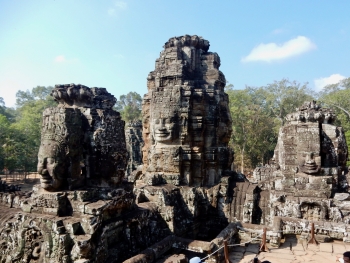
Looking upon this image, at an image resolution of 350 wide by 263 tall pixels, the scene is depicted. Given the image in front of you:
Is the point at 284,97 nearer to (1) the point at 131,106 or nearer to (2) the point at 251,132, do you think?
Result: (2) the point at 251,132

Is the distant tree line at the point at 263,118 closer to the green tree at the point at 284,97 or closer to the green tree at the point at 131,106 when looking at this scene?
the green tree at the point at 284,97

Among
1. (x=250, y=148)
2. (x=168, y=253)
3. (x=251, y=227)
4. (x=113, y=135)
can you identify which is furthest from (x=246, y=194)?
(x=250, y=148)

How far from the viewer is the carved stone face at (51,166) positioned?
4.78 meters

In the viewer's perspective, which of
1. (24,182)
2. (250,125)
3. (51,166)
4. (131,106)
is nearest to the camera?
(51,166)

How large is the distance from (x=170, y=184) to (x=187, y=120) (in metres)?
1.94

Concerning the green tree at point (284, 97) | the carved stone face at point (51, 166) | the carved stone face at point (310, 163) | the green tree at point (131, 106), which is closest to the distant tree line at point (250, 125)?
the green tree at point (284, 97)

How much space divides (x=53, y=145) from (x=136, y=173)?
6.01 metres

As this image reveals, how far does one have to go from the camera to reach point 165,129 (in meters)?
8.18

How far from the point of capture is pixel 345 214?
6.51 meters

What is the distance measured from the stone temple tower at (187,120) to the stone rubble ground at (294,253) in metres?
2.72

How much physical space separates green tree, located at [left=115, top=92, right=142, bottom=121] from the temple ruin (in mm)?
29299

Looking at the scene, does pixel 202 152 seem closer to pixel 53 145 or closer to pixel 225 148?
pixel 225 148

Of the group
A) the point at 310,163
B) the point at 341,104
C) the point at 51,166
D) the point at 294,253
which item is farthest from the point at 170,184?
the point at 341,104

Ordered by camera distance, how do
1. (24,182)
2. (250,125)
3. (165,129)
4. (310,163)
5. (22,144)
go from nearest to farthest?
(310,163) → (165,129) → (22,144) → (24,182) → (250,125)
